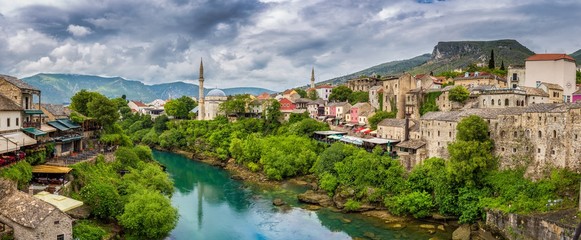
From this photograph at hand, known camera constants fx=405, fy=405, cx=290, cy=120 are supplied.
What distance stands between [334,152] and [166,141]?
122ft

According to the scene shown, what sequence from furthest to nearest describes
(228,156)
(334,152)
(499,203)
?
(228,156), (334,152), (499,203)

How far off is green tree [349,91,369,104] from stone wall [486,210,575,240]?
115 feet

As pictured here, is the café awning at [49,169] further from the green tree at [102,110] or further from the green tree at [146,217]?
the green tree at [102,110]

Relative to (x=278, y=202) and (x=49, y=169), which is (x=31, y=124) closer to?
(x=49, y=169)

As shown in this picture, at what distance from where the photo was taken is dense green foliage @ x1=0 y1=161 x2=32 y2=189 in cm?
2198

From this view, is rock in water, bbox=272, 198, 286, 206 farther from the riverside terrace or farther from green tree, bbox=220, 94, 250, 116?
green tree, bbox=220, 94, 250, 116

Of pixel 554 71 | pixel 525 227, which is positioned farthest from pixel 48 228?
pixel 554 71

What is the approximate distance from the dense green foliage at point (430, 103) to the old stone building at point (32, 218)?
39819mm

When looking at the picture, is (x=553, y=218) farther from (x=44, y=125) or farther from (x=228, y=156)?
(x=228, y=156)

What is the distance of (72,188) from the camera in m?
25.7

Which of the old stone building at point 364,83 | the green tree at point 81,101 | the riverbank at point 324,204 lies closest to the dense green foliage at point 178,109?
the riverbank at point 324,204

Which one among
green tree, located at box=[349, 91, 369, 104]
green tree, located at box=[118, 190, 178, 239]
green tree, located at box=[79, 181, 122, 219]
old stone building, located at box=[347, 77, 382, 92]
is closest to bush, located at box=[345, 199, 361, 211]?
green tree, located at box=[118, 190, 178, 239]

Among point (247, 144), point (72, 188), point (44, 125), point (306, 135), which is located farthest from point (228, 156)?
point (72, 188)

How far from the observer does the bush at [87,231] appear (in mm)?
20641
